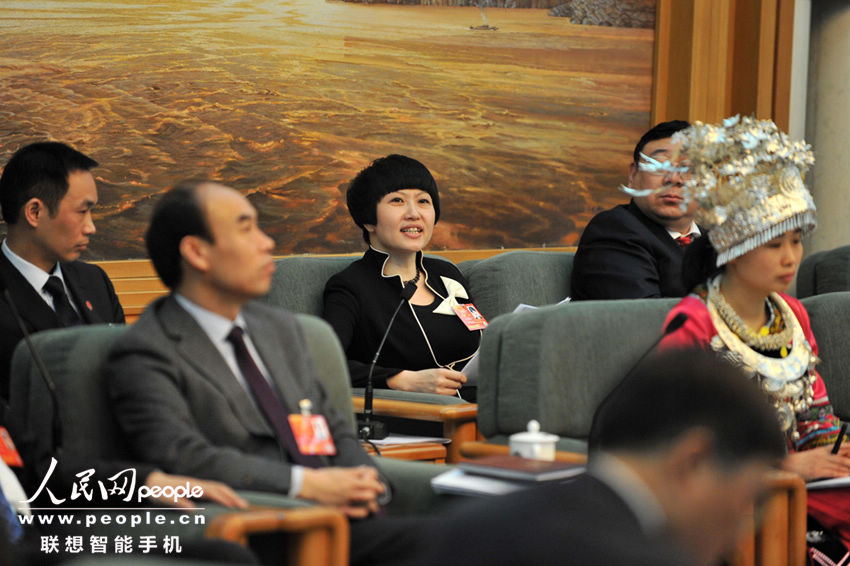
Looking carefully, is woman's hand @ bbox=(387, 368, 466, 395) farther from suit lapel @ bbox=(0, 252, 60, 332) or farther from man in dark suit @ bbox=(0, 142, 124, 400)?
suit lapel @ bbox=(0, 252, 60, 332)

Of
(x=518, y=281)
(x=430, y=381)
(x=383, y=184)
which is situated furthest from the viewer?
(x=518, y=281)

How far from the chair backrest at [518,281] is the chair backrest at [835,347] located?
1124mm

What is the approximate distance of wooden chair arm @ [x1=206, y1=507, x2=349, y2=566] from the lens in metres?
1.90

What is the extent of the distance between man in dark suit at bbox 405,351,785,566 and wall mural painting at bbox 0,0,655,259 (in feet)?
11.9

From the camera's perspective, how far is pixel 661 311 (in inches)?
121

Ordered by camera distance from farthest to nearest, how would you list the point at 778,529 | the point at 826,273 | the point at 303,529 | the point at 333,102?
the point at 826,273 < the point at 333,102 < the point at 778,529 < the point at 303,529

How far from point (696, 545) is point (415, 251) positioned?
9.79 ft

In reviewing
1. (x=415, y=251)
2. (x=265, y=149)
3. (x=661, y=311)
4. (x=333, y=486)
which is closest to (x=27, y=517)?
(x=333, y=486)

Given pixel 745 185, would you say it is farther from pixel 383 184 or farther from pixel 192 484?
pixel 192 484

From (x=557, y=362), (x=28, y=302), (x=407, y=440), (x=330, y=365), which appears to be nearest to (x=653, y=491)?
(x=330, y=365)

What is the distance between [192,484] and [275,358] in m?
0.39

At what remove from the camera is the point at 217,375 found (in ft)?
7.31

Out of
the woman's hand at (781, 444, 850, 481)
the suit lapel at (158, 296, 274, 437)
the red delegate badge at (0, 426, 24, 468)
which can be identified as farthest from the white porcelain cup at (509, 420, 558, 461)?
the red delegate badge at (0, 426, 24, 468)

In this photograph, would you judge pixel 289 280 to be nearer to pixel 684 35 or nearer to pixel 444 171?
pixel 444 171
